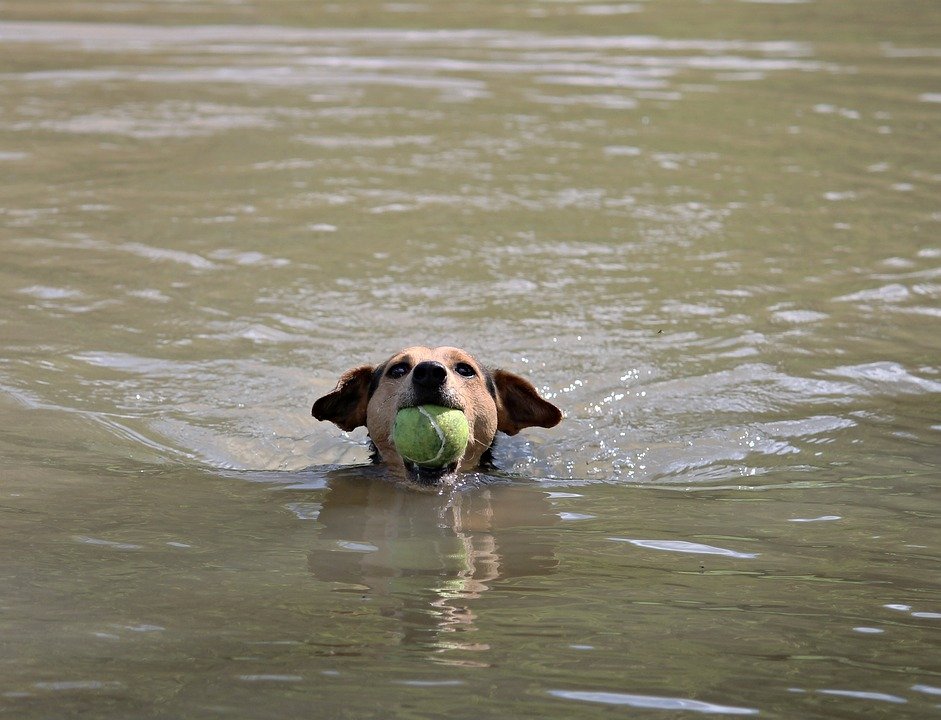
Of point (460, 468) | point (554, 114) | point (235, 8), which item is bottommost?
point (460, 468)

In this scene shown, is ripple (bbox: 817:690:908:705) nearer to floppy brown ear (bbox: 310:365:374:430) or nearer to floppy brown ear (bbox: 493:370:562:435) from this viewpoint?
floppy brown ear (bbox: 493:370:562:435)

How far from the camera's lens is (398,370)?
22.2ft

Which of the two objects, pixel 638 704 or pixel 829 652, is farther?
pixel 829 652

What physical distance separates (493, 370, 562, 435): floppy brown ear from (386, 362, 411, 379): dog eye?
2.14 ft

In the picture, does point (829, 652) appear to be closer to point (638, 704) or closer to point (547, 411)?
point (638, 704)

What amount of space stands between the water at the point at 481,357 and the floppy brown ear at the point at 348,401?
0.28m

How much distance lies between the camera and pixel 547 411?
728 cm

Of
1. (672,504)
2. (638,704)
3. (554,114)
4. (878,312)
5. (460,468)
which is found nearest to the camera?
(638,704)

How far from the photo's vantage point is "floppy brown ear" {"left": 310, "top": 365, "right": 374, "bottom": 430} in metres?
7.01

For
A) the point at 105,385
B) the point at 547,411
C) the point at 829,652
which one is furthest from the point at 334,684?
the point at 105,385

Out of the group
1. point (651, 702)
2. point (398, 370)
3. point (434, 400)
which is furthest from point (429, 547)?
point (651, 702)

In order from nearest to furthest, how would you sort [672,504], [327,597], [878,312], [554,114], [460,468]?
[327,597], [672,504], [460,468], [878,312], [554,114]

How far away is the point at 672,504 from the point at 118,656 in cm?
300

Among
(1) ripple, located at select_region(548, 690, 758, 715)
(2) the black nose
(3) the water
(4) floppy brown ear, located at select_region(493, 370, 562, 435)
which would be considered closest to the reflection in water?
(3) the water
